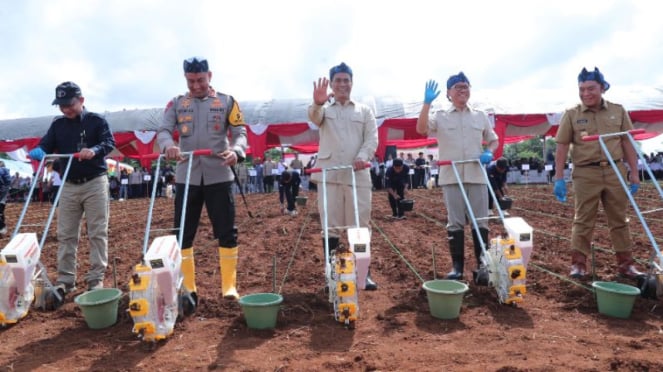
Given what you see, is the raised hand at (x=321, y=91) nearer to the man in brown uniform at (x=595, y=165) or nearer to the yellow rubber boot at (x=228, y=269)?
the yellow rubber boot at (x=228, y=269)

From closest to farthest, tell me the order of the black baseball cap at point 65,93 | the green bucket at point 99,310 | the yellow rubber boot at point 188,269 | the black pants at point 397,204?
the green bucket at point 99,310
the yellow rubber boot at point 188,269
the black baseball cap at point 65,93
the black pants at point 397,204

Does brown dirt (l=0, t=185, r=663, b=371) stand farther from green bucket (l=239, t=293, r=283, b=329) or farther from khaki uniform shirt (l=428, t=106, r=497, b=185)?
khaki uniform shirt (l=428, t=106, r=497, b=185)

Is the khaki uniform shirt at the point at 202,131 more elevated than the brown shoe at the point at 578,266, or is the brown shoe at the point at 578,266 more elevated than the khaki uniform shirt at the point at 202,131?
the khaki uniform shirt at the point at 202,131

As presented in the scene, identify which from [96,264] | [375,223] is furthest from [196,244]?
[375,223]

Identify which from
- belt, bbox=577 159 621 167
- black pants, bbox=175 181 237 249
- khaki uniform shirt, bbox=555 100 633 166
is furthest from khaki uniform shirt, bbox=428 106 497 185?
black pants, bbox=175 181 237 249

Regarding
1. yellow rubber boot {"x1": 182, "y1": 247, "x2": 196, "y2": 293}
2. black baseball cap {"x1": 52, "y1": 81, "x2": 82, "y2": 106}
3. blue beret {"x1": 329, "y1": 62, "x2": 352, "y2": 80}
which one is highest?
blue beret {"x1": 329, "y1": 62, "x2": 352, "y2": 80}

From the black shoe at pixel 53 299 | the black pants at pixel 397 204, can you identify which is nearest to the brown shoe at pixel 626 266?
the black shoe at pixel 53 299

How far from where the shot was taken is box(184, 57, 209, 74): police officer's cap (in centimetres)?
368

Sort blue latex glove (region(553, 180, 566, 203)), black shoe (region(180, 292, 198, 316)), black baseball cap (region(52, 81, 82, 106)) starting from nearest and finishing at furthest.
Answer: black shoe (region(180, 292, 198, 316)), black baseball cap (region(52, 81, 82, 106)), blue latex glove (region(553, 180, 566, 203))

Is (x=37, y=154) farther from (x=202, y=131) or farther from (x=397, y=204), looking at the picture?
(x=397, y=204)

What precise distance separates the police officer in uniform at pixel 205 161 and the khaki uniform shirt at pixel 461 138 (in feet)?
6.24

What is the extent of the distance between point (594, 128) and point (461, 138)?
1.29m

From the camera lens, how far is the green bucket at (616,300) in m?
3.26

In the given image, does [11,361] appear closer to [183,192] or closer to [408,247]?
[183,192]
